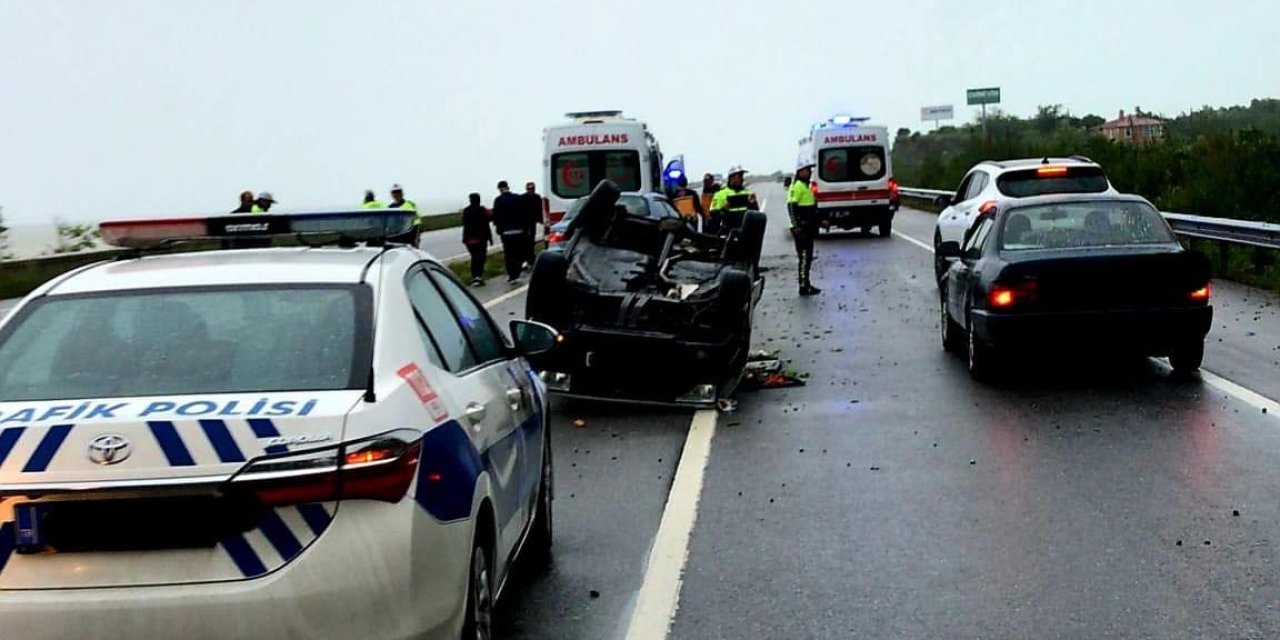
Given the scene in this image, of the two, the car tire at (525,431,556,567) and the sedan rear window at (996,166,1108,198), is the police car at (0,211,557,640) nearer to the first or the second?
the car tire at (525,431,556,567)

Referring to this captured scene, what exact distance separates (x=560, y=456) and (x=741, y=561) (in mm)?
3054

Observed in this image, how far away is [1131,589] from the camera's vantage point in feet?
19.8

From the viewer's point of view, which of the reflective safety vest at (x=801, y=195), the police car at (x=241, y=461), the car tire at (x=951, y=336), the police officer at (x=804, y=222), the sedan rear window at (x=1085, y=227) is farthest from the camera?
the reflective safety vest at (x=801, y=195)

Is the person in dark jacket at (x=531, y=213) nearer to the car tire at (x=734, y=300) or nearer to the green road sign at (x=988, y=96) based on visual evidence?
the car tire at (x=734, y=300)

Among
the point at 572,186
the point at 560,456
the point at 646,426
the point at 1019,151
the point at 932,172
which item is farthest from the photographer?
the point at 932,172

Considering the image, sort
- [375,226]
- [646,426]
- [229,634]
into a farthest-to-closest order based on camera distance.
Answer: [646,426], [375,226], [229,634]

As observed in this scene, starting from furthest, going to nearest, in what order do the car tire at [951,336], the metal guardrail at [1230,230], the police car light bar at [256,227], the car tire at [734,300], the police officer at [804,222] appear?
the police officer at [804,222], the metal guardrail at [1230,230], the car tire at [951,336], the car tire at [734,300], the police car light bar at [256,227]

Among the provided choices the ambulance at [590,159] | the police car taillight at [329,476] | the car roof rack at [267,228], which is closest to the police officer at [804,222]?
the ambulance at [590,159]

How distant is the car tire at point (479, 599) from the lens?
458cm

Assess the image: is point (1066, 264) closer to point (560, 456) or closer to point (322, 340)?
point (560, 456)

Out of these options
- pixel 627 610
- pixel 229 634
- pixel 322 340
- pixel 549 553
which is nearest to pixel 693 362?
pixel 549 553

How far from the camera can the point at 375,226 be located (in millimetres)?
5652

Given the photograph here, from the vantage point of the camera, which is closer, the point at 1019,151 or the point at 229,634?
the point at 229,634

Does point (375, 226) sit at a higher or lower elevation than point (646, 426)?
higher
